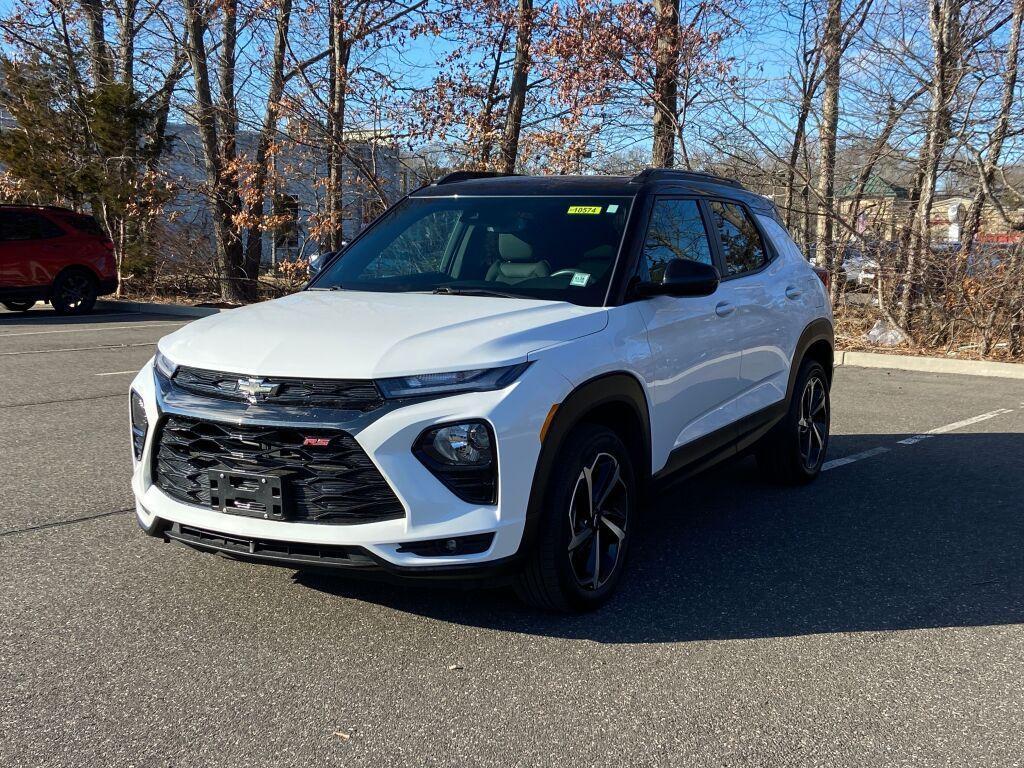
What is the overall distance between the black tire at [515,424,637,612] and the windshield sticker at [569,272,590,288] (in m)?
0.74

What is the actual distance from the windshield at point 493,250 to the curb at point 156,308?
1416 cm

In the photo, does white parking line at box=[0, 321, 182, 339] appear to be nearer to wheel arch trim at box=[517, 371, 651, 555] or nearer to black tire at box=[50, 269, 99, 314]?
black tire at box=[50, 269, 99, 314]

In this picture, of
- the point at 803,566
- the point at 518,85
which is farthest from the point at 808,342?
the point at 518,85

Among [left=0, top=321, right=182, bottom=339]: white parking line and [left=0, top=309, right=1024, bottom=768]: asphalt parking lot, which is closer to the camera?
[left=0, top=309, right=1024, bottom=768]: asphalt parking lot

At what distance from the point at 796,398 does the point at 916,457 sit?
5.35 feet

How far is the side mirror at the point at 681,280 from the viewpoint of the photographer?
420 cm

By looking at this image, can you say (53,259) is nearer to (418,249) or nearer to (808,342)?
(418,249)

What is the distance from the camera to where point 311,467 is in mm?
3338

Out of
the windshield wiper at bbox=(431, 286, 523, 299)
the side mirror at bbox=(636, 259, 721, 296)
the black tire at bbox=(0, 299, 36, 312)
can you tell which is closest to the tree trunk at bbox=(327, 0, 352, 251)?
the black tire at bbox=(0, 299, 36, 312)

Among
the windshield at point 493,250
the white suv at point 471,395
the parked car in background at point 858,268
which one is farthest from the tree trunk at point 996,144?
the windshield at point 493,250

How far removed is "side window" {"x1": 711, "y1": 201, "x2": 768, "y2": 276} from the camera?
5.32 m

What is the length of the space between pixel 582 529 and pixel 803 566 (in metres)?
1.38

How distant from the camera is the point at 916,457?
700cm

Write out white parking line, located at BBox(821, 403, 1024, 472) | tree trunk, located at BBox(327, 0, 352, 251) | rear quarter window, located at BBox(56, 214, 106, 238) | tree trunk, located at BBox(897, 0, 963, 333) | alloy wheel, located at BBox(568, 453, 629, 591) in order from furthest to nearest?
1. rear quarter window, located at BBox(56, 214, 106, 238)
2. tree trunk, located at BBox(327, 0, 352, 251)
3. tree trunk, located at BBox(897, 0, 963, 333)
4. white parking line, located at BBox(821, 403, 1024, 472)
5. alloy wheel, located at BBox(568, 453, 629, 591)
